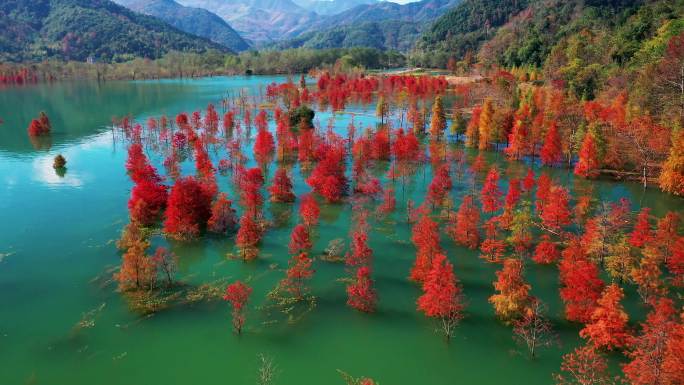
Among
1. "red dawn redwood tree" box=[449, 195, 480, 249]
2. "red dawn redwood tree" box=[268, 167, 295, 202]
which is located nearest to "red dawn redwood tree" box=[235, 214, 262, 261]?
"red dawn redwood tree" box=[268, 167, 295, 202]

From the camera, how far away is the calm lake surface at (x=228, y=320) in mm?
30750

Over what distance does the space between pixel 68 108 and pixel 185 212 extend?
121735mm

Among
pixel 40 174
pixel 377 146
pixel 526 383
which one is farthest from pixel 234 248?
pixel 40 174

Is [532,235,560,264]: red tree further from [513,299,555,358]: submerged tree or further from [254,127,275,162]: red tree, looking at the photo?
[254,127,275,162]: red tree

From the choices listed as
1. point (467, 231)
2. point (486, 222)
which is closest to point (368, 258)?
point (467, 231)

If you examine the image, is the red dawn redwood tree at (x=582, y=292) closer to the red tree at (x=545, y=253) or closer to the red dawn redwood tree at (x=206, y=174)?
the red tree at (x=545, y=253)

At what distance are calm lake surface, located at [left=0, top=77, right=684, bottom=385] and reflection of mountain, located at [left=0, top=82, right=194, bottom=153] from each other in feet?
168

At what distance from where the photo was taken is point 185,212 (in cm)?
4941

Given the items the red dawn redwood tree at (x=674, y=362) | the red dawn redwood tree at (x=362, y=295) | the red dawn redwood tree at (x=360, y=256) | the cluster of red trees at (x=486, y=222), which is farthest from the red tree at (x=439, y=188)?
the red dawn redwood tree at (x=674, y=362)

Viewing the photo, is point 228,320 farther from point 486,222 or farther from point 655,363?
point 486,222

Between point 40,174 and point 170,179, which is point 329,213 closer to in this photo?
point 170,179

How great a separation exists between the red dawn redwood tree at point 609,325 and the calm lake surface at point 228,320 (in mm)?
1890

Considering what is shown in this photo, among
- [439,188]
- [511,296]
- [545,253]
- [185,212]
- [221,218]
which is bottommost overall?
[511,296]

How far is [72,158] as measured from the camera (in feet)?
284
